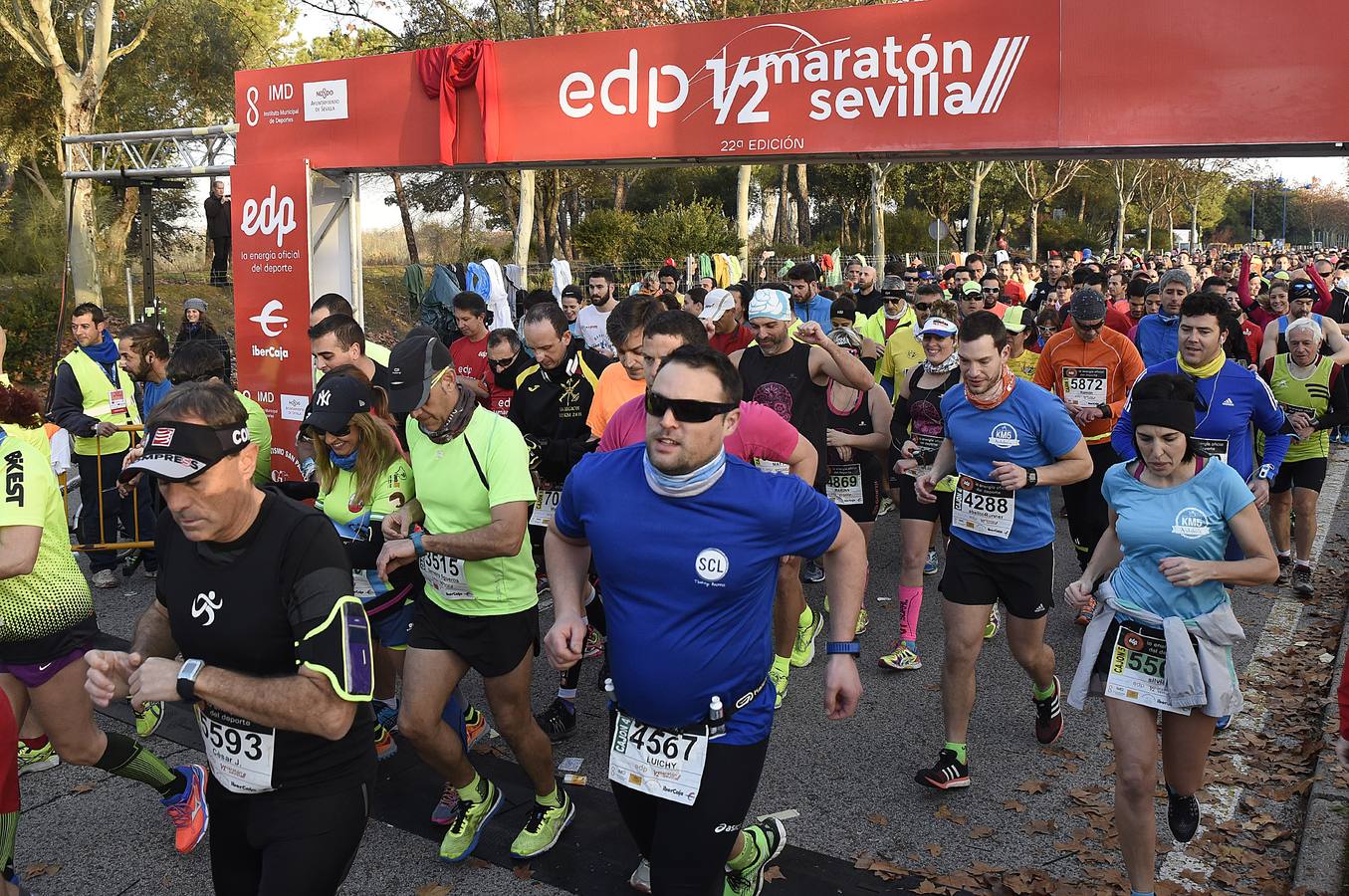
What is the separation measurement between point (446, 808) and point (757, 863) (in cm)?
157

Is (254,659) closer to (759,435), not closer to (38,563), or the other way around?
(38,563)

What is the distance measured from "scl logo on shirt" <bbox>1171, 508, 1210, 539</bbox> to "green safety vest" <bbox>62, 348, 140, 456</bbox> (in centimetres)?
757

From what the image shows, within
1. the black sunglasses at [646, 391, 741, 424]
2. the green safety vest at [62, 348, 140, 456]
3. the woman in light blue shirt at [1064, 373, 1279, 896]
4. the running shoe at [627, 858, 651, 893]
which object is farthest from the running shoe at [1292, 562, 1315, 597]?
the green safety vest at [62, 348, 140, 456]

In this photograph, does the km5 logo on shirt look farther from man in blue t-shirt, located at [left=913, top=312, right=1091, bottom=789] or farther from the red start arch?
the red start arch

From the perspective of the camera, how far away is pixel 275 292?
378 inches

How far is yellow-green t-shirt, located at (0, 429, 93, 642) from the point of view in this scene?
3650 millimetres

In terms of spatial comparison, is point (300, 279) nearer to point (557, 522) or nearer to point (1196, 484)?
point (557, 522)

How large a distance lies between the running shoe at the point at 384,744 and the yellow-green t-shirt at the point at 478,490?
1328 mm

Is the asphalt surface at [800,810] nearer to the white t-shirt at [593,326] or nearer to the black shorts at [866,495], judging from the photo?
the black shorts at [866,495]

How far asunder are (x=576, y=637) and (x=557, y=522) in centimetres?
42

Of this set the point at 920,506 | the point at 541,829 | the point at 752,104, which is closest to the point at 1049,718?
the point at 920,506

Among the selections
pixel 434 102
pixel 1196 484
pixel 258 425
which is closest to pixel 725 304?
pixel 434 102

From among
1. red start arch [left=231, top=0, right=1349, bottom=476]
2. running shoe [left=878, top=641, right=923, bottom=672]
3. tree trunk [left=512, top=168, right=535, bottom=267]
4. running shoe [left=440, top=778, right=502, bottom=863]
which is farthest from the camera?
tree trunk [left=512, top=168, right=535, bottom=267]

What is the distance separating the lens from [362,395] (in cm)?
442
